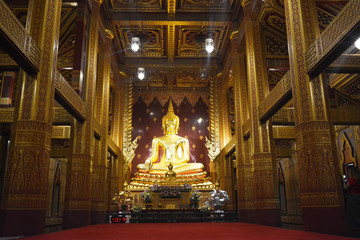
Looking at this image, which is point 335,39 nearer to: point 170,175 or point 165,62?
point 170,175

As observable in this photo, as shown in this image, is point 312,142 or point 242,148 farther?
point 242,148

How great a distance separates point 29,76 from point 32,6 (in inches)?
45.7

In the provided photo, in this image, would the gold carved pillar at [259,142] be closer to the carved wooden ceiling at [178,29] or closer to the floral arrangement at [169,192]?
the carved wooden ceiling at [178,29]

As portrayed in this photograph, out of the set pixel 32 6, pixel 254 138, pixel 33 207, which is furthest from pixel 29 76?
pixel 254 138

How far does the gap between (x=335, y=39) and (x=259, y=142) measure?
3.52m

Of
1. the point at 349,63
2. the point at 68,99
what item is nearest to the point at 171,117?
the point at 68,99

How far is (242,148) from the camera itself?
8781 mm

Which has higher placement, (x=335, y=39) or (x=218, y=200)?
(x=335, y=39)

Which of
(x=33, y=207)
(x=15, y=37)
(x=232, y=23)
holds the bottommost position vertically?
(x=33, y=207)

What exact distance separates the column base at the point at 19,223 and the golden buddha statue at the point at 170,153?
7632mm

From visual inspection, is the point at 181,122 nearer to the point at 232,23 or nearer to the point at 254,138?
the point at 232,23

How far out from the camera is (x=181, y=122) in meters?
14.3

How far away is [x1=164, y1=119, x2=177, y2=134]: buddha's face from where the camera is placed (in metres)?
13.6

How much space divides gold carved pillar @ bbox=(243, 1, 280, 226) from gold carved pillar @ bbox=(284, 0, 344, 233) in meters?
2.38
